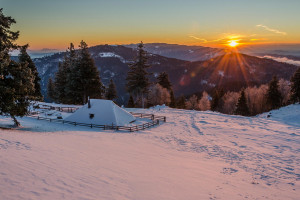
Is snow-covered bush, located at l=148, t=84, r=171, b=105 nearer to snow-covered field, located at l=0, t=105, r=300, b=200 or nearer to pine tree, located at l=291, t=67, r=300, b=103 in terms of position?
pine tree, located at l=291, t=67, r=300, b=103

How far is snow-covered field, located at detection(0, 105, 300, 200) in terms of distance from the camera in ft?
27.0

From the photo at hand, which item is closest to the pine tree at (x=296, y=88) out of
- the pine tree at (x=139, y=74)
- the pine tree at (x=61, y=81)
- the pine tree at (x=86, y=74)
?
the pine tree at (x=139, y=74)

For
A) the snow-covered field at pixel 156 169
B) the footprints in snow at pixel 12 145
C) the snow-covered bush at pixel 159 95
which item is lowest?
the snow-covered field at pixel 156 169

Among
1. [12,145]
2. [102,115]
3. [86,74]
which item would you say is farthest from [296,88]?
[12,145]

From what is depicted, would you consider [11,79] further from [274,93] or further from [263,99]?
[263,99]

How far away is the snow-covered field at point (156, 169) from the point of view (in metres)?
8.23

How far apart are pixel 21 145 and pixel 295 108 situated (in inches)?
1838

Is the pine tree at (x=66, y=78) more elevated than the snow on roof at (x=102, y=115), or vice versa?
the pine tree at (x=66, y=78)

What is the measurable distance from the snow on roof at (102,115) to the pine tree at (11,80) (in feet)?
30.8

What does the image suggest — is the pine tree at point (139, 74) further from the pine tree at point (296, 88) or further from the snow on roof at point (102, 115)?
the pine tree at point (296, 88)

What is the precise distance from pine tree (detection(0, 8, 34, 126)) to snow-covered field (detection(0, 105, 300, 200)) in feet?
17.0

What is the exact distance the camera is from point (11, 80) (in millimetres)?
18938

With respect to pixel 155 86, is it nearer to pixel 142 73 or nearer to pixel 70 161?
pixel 142 73

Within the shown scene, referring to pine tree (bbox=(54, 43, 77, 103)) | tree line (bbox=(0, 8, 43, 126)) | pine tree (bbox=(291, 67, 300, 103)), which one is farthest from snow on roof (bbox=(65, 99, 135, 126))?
pine tree (bbox=(291, 67, 300, 103))
